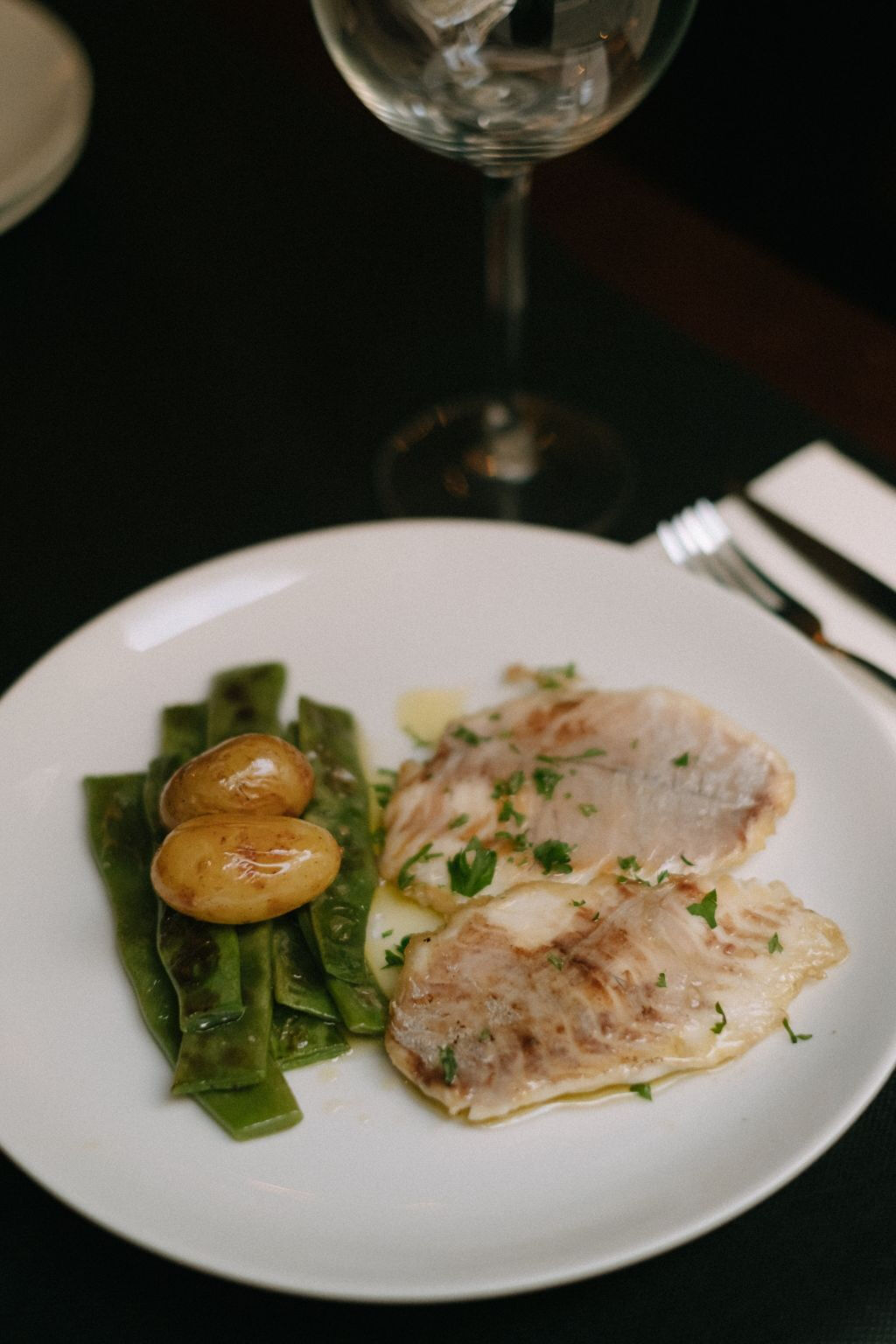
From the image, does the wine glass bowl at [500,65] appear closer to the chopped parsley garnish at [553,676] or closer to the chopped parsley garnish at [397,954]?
the chopped parsley garnish at [553,676]

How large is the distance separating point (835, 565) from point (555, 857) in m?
0.94

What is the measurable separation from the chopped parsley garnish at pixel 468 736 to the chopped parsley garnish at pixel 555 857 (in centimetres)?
26

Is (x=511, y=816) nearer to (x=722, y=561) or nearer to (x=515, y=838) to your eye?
(x=515, y=838)

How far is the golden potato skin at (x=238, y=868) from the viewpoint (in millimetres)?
1960

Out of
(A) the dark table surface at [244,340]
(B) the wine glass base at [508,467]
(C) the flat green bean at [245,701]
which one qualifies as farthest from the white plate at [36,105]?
(C) the flat green bean at [245,701]

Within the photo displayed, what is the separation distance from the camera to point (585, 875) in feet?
7.01

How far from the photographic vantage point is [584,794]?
224 cm

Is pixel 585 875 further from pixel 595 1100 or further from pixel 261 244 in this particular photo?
pixel 261 244

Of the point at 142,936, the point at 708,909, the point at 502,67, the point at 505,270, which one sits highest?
the point at 502,67

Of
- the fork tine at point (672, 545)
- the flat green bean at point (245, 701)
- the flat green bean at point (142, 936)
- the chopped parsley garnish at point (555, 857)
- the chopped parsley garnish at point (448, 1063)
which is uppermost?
the fork tine at point (672, 545)

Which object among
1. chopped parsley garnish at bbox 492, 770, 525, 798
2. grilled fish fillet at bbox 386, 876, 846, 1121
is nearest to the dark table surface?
grilled fish fillet at bbox 386, 876, 846, 1121

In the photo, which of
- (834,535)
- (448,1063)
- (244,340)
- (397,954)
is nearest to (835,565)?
(834,535)

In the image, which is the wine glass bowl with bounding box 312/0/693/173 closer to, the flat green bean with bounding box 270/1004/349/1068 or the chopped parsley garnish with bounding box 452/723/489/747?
the chopped parsley garnish with bounding box 452/723/489/747

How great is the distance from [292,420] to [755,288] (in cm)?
135
